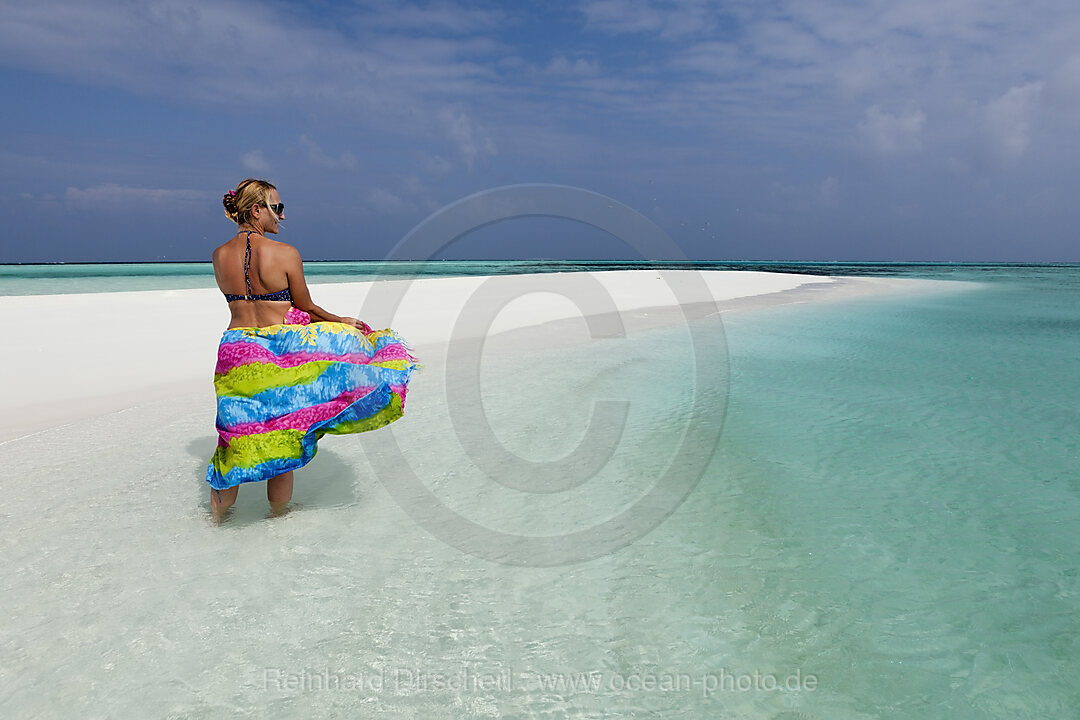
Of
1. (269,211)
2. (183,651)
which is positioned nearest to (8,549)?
(183,651)

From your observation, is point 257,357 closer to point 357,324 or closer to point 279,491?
point 357,324

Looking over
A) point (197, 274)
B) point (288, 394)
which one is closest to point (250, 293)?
point (288, 394)

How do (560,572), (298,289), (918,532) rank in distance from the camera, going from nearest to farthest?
(560,572)
(298,289)
(918,532)

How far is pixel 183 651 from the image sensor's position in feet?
9.10

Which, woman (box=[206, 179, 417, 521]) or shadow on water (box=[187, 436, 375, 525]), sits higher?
woman (box=[206, 179, 417, 521])

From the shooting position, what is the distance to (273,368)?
12.4ft

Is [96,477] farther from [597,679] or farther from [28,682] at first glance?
[597,679]

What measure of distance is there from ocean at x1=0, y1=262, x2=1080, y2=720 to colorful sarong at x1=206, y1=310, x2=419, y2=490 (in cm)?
54

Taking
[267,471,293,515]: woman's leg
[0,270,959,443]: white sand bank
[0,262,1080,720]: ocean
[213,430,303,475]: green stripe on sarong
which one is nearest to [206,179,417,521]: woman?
[213,430,303,475]: green stripe on sarong

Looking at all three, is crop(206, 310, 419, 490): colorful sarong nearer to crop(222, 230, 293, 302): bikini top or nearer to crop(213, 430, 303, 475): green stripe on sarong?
crop(213, 430, 303, 475): green stripe on sarong

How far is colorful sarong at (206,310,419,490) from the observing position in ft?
12.4

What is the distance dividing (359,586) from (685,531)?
2138 millimetres

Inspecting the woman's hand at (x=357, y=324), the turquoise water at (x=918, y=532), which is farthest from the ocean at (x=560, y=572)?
the woman's hand at (x=357, y=324)

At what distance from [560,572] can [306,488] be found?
230 cm
